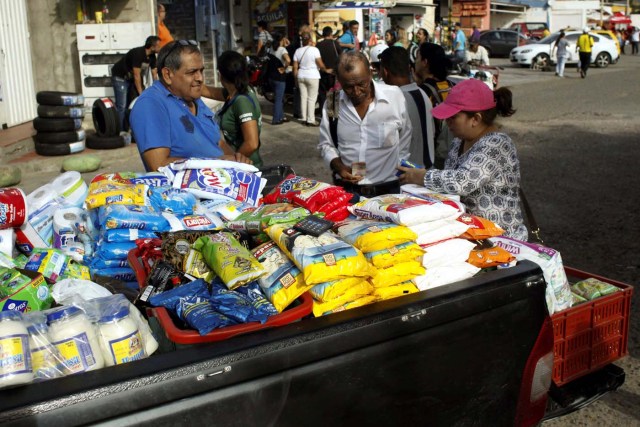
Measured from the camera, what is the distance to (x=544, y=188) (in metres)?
9.73

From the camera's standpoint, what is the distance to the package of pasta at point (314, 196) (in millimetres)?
3373

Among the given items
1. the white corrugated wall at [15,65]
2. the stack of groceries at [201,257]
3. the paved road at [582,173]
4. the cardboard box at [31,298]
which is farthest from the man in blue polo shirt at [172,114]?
the white corrugated wall at [15,65]

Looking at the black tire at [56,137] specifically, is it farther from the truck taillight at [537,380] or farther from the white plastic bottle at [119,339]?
the truck taillight at [537,380]

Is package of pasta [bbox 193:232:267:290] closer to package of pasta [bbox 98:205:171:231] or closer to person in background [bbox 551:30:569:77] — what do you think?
package of pasta [bbox 98:205:171:231]

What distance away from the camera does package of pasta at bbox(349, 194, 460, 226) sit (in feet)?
9.64

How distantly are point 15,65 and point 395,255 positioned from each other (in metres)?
11.6

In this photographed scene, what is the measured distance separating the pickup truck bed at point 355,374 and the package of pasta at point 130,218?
119cm

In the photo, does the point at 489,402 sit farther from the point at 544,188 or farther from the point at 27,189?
the point at 27,189

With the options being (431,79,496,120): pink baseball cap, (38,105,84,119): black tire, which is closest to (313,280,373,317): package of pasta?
(431,79,496,120): pink baseball cap

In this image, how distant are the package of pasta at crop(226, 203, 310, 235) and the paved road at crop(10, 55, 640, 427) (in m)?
2.31

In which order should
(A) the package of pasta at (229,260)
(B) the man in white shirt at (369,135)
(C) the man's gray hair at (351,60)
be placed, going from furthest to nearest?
(B) the man in white shirt at (369,135) < (C) the man's gray hair at (351,60) < (A) the package of pasta at (229,260)

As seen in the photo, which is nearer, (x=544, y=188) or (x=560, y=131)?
(x=544, y=188)

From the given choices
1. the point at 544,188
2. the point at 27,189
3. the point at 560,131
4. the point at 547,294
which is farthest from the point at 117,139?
the point at 547,294

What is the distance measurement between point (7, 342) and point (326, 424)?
3.34 feet
